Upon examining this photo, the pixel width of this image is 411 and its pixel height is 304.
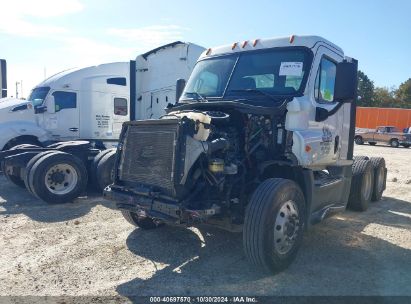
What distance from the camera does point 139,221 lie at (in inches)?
228


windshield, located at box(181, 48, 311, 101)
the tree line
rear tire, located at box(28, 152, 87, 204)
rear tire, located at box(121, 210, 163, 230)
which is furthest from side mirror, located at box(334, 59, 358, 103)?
the tree line

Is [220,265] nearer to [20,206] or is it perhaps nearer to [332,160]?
[332,160]

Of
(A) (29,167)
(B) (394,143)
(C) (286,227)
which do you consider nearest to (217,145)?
(C) (286,227)

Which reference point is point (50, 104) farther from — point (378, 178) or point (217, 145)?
point (378, 178)

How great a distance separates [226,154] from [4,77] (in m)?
18.6

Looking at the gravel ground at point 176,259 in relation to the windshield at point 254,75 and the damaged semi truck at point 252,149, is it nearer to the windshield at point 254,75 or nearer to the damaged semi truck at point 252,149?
the damaged semi truck at point 252,149

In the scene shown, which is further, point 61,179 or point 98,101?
point 98,101

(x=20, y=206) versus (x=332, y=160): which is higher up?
(x=332, y=160)

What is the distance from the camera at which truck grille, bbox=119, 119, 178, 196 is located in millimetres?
4434

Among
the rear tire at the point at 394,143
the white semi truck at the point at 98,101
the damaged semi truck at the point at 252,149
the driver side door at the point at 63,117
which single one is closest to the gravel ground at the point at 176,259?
the damaged semi truck at the point at 252,149

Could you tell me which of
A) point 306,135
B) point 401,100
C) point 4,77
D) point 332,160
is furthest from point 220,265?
point 401,100

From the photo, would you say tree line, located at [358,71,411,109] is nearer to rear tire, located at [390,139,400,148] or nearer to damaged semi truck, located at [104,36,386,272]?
rear tire, located at [390,139,400,148]

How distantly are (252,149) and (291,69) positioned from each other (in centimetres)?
123

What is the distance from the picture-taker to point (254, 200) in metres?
4.30
